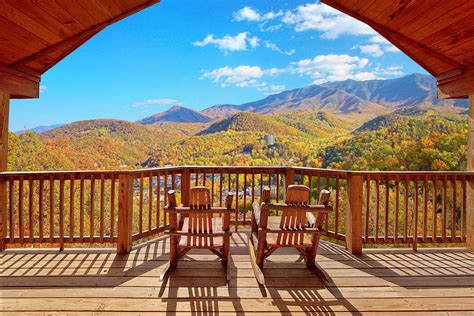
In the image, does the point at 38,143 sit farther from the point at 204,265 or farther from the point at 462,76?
the point at 462,76

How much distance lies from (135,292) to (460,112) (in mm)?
21780

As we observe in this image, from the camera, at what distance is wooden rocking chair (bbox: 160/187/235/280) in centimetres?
308

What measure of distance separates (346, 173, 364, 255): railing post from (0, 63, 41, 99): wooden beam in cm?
491

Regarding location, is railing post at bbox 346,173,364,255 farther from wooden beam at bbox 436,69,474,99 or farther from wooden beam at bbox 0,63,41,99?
wooden beam at bbox 0,63,41,99

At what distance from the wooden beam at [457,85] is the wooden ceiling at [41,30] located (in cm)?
448

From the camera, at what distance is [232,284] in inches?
120

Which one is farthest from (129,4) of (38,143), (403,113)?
(403,113)

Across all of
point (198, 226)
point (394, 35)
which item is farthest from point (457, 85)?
point (198, 226)

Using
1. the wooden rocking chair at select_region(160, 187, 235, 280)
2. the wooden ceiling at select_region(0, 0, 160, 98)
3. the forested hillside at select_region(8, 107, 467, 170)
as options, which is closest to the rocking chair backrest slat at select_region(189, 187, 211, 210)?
the wooden rocking chair at select_region(160, 187, 235, 280)

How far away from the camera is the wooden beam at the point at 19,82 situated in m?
3.84

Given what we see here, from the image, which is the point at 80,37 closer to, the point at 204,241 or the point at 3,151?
the point at 3,151

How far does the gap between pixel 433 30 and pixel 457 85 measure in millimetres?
1067

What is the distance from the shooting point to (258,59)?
227 ft

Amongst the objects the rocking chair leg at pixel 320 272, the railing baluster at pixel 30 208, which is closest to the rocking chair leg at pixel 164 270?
the rocking chair leg at pixel 320 272
